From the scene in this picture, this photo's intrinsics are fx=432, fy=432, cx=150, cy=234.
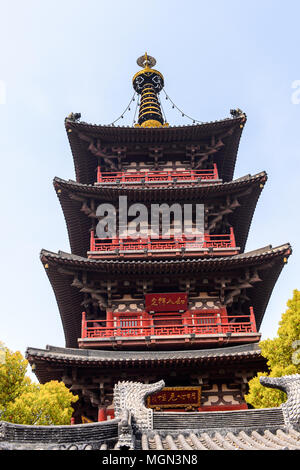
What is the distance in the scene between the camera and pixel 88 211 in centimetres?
1970

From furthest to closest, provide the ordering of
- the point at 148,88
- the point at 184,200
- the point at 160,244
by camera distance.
Answer: 1. the point at 148,88
2. the point at 184,200
3. the point at 160,244

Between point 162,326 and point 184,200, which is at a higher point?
point 184,200

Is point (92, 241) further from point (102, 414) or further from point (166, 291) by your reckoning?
point (102, 414)

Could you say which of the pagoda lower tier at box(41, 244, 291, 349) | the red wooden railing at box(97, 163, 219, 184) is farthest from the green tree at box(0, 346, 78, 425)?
the red wooden railing at box(97, 163, 219, 184)

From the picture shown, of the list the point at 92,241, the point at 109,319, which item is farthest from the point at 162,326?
the point at 92,241

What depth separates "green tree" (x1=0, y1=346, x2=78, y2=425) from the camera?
11953 mm

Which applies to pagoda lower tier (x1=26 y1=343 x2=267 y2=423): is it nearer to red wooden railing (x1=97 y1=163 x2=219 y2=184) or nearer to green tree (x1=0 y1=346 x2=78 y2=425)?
green tree (x1=0 y1=346 x2=78 y2=425)

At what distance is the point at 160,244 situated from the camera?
760 inches

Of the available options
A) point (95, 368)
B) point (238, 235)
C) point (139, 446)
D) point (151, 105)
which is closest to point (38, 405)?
point (95, 368)

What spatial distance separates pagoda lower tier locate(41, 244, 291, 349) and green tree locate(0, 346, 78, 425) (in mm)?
2873

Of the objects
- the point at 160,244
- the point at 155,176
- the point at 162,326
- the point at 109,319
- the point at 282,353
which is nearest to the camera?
the point at 282,353

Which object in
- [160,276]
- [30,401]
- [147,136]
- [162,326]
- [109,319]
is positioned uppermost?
[147,136]

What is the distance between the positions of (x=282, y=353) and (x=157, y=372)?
4.37 m
